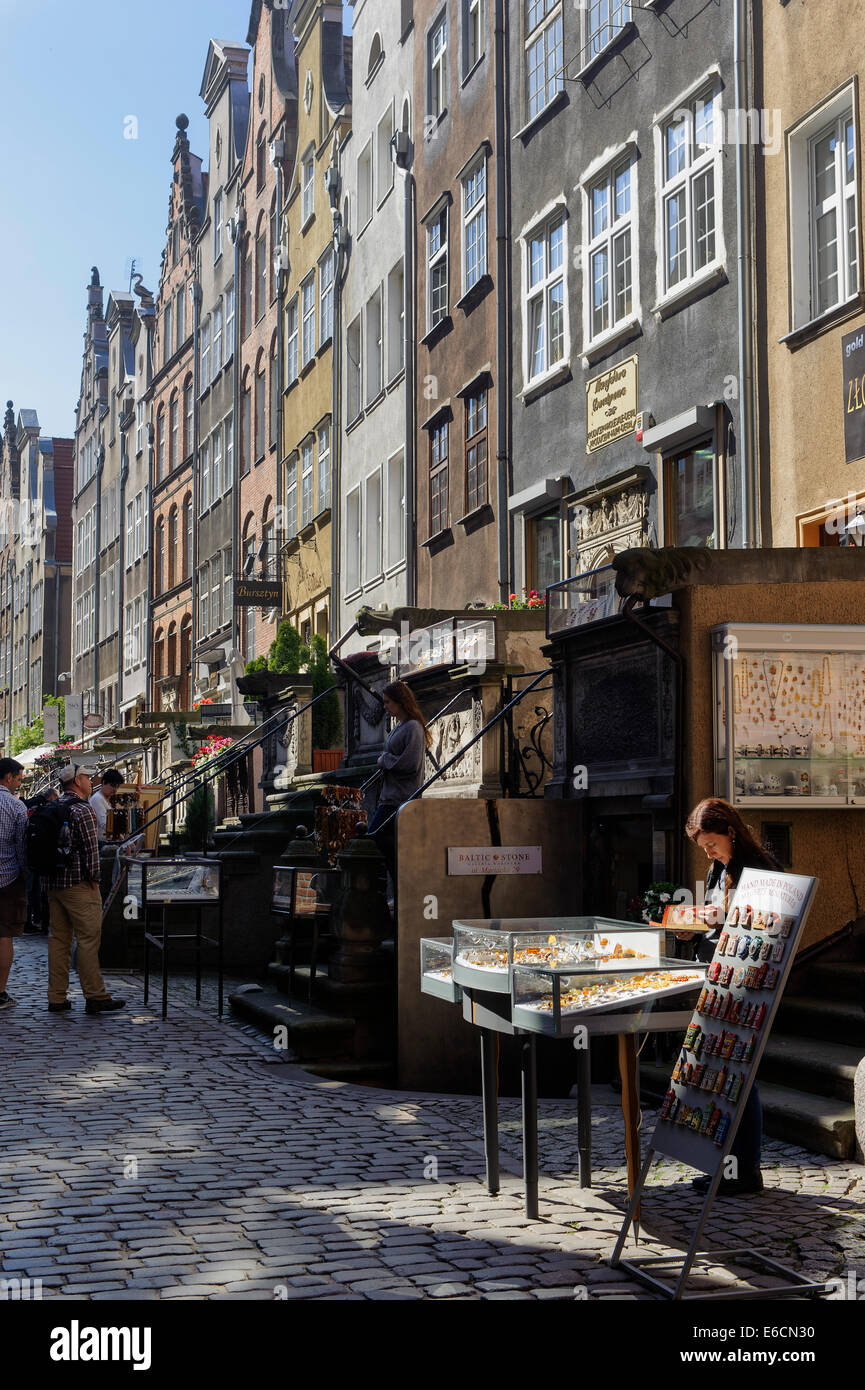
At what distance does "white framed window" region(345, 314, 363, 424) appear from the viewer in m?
27.8

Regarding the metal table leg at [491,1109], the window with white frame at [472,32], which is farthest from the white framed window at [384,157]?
the metal table leg at [491,1109]

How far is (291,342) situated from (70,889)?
2261 centimetres

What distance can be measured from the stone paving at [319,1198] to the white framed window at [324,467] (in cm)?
2071

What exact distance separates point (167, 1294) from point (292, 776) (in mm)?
14172

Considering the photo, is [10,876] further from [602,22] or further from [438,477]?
[438,477]

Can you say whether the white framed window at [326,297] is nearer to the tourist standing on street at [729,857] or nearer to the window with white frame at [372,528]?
the window with white frame at [372,528]

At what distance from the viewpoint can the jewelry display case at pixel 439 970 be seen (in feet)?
23.3

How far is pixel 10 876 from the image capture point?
40.5 feet

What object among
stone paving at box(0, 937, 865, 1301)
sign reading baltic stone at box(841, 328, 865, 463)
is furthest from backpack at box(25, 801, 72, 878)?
sign reading baltic stone at box(841, 328, 865, 463)

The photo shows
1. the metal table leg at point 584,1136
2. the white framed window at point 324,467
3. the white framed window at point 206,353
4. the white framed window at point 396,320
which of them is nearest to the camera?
the metal table leg at point 584,1136

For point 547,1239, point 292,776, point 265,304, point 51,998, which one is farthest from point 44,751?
point 547,1239

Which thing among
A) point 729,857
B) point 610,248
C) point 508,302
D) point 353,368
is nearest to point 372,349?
point 353,368

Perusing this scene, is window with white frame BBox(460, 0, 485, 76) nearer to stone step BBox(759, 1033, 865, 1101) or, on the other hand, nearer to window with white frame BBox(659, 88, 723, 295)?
window with white frame BBox(659, 88, 723, 295)

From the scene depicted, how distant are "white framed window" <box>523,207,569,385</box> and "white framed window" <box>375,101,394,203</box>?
7446 mm
